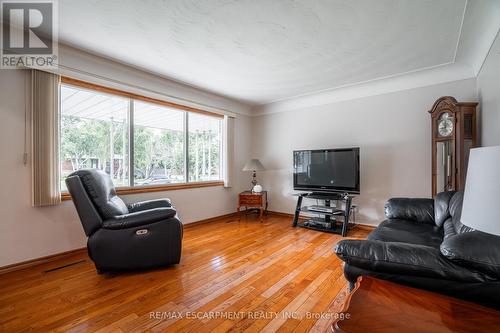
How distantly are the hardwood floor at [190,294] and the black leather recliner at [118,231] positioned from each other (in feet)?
0.49

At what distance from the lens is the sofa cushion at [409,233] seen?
1895 millimetres

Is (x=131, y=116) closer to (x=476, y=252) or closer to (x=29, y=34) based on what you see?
(x=29, y=34)

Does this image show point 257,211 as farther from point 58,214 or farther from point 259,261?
point 58,214

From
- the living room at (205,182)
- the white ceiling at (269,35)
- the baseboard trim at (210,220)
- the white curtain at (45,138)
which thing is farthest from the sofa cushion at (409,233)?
the white curtain at (45,138)

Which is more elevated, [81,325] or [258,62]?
[258,62]

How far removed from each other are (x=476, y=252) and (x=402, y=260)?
0.28 meters

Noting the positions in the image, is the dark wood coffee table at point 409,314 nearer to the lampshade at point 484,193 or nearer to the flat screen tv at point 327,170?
the lampshade at point 484,193

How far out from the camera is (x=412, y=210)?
8.36ft

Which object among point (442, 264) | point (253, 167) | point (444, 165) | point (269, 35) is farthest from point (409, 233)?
point (253, 167)

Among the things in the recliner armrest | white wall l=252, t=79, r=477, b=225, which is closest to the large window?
the recliner armrest

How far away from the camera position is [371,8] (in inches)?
75.5

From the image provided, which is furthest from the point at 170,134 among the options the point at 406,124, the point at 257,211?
the point at 406,124

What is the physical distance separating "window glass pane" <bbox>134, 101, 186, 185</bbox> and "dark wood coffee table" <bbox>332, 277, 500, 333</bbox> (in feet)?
10.8

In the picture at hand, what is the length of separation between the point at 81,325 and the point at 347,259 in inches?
69.6
